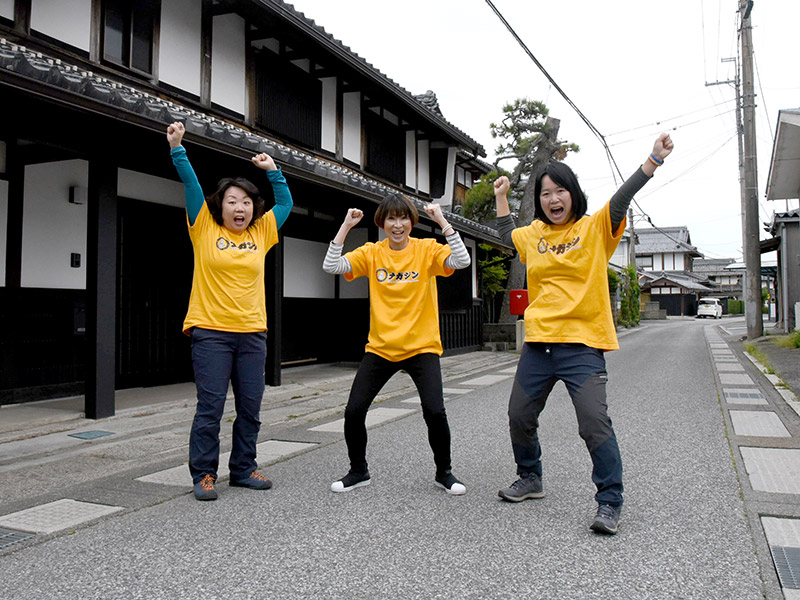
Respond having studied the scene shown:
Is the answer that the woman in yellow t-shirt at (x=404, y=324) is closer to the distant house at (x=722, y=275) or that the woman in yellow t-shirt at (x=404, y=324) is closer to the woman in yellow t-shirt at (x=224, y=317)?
the woman in yellow t-shirt at (x=224, y=317)

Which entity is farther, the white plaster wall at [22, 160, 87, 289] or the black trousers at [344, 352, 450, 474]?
the white plaster wall at [22, 160, 87, 289]

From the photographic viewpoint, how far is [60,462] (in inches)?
184

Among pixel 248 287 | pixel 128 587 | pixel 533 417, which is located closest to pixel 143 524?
pixel 128 587

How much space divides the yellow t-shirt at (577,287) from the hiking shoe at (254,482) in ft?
6.15

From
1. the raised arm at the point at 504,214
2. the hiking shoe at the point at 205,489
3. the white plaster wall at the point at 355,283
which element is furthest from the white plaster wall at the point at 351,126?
the hiking shoe at the point at 205,489

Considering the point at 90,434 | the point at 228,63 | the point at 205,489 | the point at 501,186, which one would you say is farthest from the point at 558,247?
the point at 228,63

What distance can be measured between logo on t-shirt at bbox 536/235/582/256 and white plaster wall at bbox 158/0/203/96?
621 centimetres

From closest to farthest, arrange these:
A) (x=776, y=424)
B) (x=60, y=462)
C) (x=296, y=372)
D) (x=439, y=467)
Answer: (x=439, y=467)
(x=60, y=462)
(x=776, y=424)
(x=296, y=372)

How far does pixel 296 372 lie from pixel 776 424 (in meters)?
7.08

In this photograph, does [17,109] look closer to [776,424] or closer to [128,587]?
[128,587]

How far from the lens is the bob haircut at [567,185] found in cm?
328

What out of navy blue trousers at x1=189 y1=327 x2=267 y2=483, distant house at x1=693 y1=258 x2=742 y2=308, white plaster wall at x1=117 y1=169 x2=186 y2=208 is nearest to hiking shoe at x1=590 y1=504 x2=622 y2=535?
navy blue trousers at x1=189 y1=327 x2=267 y2=483

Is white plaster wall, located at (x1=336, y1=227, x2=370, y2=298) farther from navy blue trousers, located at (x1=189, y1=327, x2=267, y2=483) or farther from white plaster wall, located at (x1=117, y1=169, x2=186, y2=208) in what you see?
navy blue trousers, located at (x1=189, y1=327, x2=267, y2=483)

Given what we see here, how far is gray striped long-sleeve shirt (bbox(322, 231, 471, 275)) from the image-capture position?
3.74 meters
